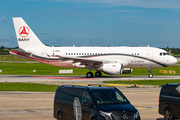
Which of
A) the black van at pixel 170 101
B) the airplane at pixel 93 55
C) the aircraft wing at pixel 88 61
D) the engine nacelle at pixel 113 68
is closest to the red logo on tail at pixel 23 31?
the airplane at pixel 93 55

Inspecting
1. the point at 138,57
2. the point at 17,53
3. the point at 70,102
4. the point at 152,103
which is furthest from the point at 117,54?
the point at 70,102

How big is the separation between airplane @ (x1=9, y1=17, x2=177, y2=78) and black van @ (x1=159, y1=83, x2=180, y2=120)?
101 feet

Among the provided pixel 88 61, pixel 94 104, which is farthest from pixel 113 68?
pixel 94 104

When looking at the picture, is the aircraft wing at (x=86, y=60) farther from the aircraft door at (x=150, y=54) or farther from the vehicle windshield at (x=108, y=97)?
the vehicle windshield at (x=108, y=97)

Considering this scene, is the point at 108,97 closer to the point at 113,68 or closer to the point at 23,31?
the point at 113,68

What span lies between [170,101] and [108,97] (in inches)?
150

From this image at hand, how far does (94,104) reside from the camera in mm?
12406

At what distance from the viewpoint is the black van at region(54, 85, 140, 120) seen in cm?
1195

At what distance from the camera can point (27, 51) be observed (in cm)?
5206

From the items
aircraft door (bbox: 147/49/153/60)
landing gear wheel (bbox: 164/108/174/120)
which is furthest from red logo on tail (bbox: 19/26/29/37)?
landing gear wheel (bbox: 164/108/174/120)

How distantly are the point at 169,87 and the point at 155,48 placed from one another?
35.5m

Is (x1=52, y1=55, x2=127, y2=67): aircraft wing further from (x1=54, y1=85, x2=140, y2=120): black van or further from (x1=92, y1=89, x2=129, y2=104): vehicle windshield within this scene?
(x1=92, y1=89, x2=129, y2=104): vehicle windshield

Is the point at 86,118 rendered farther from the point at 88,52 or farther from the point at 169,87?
the point at 88,52

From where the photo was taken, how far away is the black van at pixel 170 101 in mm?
14375
